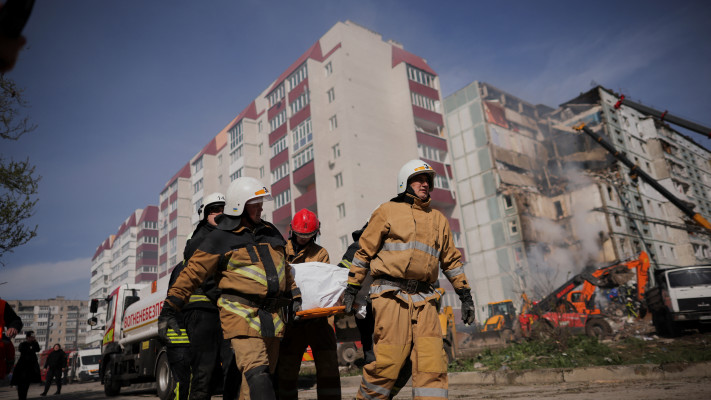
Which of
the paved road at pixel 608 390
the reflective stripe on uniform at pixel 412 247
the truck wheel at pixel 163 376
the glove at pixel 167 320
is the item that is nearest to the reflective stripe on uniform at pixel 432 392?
the reflective stripe on uniform at pixel 412 247

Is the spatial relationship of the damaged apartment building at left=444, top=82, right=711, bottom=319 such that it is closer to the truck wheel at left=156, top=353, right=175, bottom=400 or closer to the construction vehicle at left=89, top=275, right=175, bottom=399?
the construction vehicle at left=89, top=275, right=175, bottom=399

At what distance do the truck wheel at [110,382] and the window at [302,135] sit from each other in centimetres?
2766

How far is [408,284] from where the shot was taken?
3.70 metres

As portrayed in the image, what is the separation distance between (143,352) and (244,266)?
727 centimetres

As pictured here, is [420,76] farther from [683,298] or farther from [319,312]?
[319,312]

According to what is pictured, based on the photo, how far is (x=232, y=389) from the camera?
367 centimetres

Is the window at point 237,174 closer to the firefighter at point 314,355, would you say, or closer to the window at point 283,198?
the window at point 283,198

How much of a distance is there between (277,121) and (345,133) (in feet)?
32.8

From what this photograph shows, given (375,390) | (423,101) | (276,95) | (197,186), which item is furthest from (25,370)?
(197,186)

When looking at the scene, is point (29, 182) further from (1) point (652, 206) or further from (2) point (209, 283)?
(1) point (652, 206)

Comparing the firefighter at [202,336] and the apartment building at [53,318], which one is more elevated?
the apartment building at [53,318]

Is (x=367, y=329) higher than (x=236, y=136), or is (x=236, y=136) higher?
(x=236, y=136)

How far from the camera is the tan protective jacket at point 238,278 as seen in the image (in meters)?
3.48

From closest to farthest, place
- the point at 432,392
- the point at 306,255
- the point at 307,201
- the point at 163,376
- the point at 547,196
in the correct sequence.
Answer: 1. the point at 432,392
2. the point at 306,255
3. the point at 163,376
4. the point at 307,201
5. the point at 547,196
